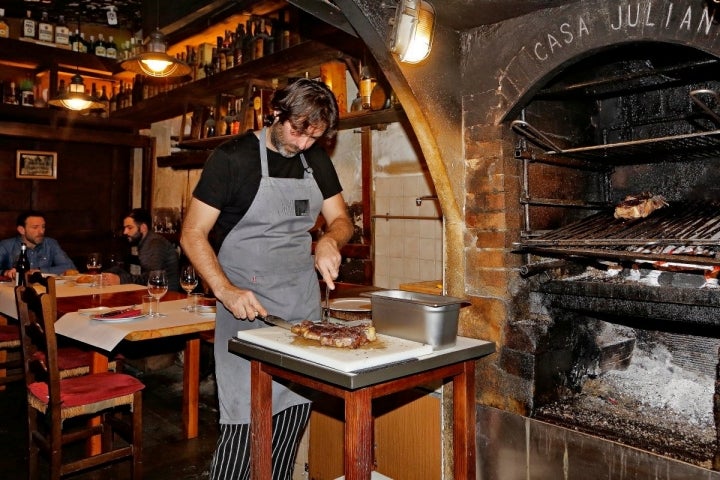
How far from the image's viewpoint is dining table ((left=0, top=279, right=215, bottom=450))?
10.1 ft

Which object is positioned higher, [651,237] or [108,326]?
[651,237]

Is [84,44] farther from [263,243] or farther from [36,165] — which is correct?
[263,243]

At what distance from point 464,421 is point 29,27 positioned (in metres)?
7.53

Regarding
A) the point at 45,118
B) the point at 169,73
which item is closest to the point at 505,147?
the point at 169,73

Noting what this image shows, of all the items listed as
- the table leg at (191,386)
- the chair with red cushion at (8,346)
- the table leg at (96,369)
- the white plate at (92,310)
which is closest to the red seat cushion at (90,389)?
the table leg at (96,369)

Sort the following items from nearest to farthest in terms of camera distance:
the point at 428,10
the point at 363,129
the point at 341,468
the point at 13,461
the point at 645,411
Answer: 1. the point at 428,10
2. the point at 645,411
3. the point at 341,468
4. the point at 13,461
5. the point at 363,129

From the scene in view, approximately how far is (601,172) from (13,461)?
3954 mm

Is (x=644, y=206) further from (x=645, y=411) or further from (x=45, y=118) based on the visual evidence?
(x=45, y=118)

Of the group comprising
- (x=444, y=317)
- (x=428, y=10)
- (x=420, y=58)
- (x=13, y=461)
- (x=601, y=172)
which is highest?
(x=428, y=10)

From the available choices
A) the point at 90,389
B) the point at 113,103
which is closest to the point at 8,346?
the point at 90,389

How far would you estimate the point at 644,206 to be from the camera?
2484 mm

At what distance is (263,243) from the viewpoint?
2.46 m

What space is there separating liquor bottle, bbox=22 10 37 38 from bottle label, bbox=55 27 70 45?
0.84 ft

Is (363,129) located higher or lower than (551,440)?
higher
